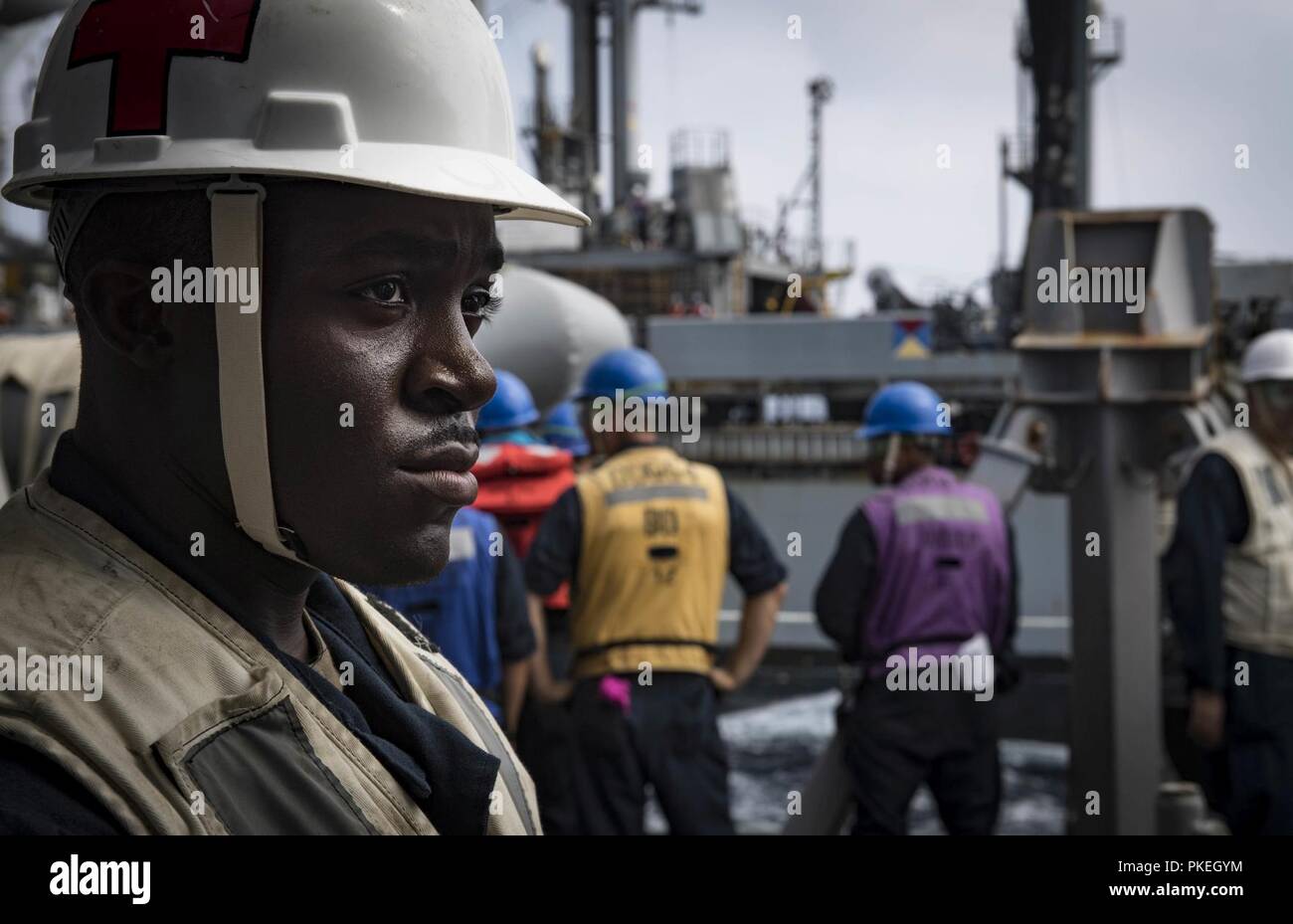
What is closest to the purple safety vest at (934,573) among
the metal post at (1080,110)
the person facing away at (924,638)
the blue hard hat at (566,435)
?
the person facing away at (924,638)

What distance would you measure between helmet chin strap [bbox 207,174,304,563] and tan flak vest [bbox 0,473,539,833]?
99 mm

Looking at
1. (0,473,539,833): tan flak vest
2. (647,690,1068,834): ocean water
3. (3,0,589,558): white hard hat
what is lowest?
(647,690,1068,834): ocean water

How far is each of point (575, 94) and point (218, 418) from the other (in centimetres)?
1873

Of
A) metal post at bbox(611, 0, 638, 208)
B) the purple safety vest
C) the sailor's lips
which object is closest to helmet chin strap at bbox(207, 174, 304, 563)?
the sailor's lips

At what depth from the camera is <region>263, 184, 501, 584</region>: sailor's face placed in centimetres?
101

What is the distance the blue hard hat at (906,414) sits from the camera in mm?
4531

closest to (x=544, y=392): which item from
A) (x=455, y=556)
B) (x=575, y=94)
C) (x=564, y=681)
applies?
(x=564, y=681)

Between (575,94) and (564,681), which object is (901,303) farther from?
(564,681)
